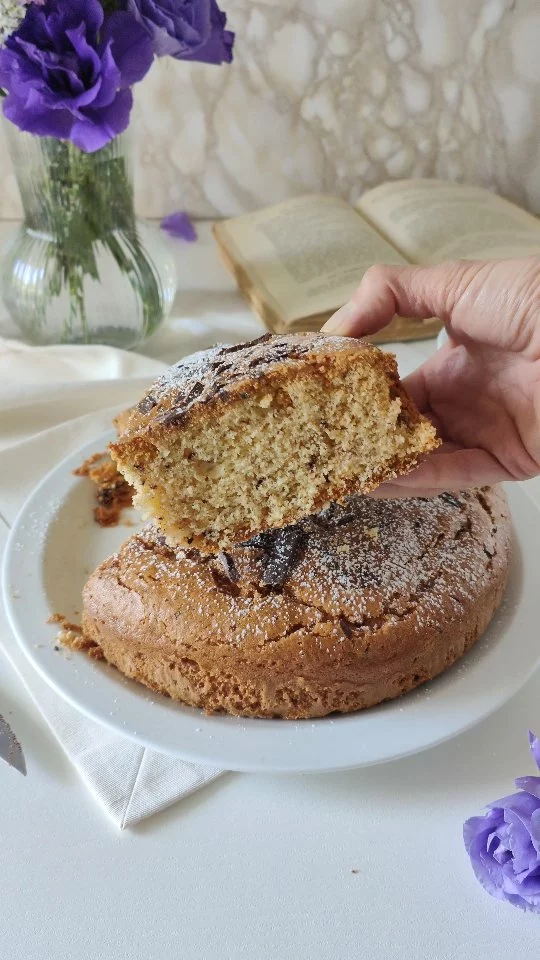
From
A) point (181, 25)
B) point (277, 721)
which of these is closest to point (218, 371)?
point (277, 721)

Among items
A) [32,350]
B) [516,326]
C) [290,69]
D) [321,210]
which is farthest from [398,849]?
[290,69]

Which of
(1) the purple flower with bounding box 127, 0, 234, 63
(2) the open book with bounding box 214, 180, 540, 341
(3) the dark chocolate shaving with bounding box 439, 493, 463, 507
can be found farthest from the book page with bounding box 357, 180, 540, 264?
(3) the dark chocolate shaving with bounding box 439, 493, 463, 507

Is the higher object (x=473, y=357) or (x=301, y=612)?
(x=473, y=357)

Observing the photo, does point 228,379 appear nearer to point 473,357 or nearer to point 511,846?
point 473,357

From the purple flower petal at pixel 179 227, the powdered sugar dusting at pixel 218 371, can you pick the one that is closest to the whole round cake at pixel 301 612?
the powdered sugar dusting at pixel 218 371

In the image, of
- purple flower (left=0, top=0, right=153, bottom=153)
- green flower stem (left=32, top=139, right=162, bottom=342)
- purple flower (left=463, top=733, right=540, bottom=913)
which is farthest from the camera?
green flower stem (left=32, top=139, right=162, bottom=342)

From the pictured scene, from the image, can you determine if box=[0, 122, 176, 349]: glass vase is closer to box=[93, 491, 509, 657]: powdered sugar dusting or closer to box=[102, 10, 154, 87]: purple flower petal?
box=[102, 10, 154, 87]: purple flower petal
